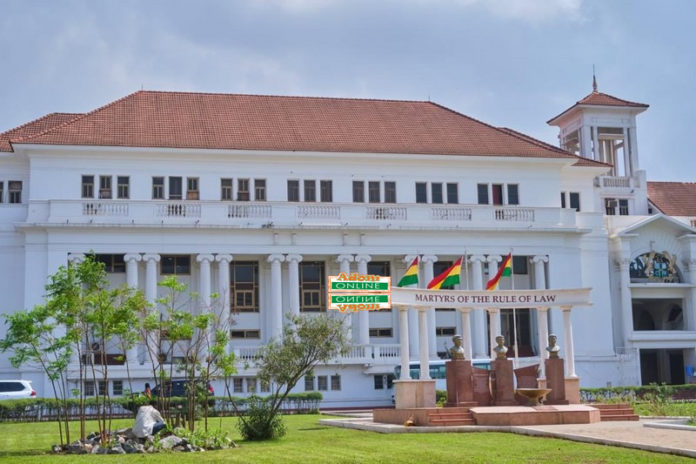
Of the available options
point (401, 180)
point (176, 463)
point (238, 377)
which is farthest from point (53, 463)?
point (401, 180)

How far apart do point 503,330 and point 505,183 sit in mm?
7980

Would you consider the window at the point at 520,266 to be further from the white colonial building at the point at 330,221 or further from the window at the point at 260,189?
the window at the point at 260,189

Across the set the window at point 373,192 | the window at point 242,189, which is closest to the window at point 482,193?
the window at point 373,192

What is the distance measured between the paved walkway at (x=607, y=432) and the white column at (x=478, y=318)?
2149cm

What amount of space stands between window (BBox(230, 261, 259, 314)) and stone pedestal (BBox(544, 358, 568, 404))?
22.6 meters

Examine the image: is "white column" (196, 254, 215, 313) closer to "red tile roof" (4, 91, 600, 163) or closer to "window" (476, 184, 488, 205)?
"red tile roof" (4, 91, 600, 163)

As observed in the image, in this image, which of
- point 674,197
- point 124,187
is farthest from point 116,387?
point 674,197

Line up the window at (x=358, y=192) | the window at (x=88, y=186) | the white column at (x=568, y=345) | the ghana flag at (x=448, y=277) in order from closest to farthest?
the white column at (x=568, y=345), the ghana flag at (x=448, y=277), the window at (x=88, y=186), the window at (x=358, y=192)

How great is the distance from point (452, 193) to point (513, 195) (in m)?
3.46

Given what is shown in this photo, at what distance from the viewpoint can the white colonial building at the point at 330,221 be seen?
161ft

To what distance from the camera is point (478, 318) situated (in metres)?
52.3

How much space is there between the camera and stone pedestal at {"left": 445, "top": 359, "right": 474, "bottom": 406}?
101 ft

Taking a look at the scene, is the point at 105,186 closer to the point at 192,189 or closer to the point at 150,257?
the point at 192,189

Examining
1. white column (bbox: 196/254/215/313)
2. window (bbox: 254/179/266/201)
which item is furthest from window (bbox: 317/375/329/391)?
window (bbox: 254/179/266/201)
